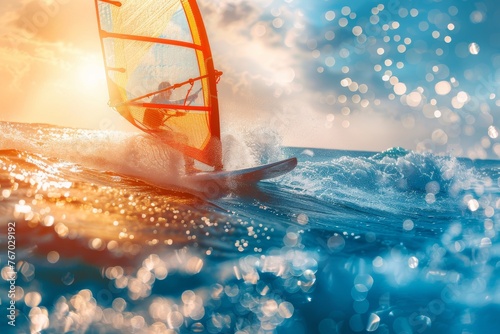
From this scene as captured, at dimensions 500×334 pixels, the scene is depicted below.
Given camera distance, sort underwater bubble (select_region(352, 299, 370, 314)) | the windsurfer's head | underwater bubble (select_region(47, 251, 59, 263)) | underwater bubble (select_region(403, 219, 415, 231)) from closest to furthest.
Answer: underwater bubble (select_region(352, 299, 370, 314)) → underwater bubble (select_region(47, 251, 59, 263)) → underwater bubble (select_region(403, 219, 415, 231)) → the windsurfer's head

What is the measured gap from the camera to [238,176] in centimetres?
749

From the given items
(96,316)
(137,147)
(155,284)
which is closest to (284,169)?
(137,147)

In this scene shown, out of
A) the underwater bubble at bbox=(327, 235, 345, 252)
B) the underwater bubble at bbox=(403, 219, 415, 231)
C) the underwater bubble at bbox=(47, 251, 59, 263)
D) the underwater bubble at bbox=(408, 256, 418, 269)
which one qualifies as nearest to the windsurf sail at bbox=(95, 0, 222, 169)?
the underwater bubble at bbox=(403, 219, 415, 231)

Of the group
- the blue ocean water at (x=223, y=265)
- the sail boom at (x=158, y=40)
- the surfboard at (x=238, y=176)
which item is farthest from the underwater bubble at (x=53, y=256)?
the sail boom at (x=158, y=40)

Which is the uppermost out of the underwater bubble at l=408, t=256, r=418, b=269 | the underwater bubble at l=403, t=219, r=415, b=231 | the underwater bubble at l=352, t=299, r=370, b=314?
the underwater bubble at l=352, t=299, r=370, b=314

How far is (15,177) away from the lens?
569 cm

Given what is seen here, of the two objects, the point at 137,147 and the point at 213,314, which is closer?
the point at 213,314

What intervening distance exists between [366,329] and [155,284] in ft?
4.88

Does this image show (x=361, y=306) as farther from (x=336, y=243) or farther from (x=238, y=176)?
(x=238, y=176)

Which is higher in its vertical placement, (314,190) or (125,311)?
(125,311)

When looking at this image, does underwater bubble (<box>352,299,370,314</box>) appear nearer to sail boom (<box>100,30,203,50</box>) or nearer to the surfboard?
the surfboard

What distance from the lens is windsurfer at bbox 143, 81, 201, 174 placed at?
27.2ft

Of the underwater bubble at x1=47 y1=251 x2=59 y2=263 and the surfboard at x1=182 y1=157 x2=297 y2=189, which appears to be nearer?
the underwater bubble at x1=47 y1=251 x2=59 y2=263

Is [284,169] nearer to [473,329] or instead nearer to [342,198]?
[342,198]
